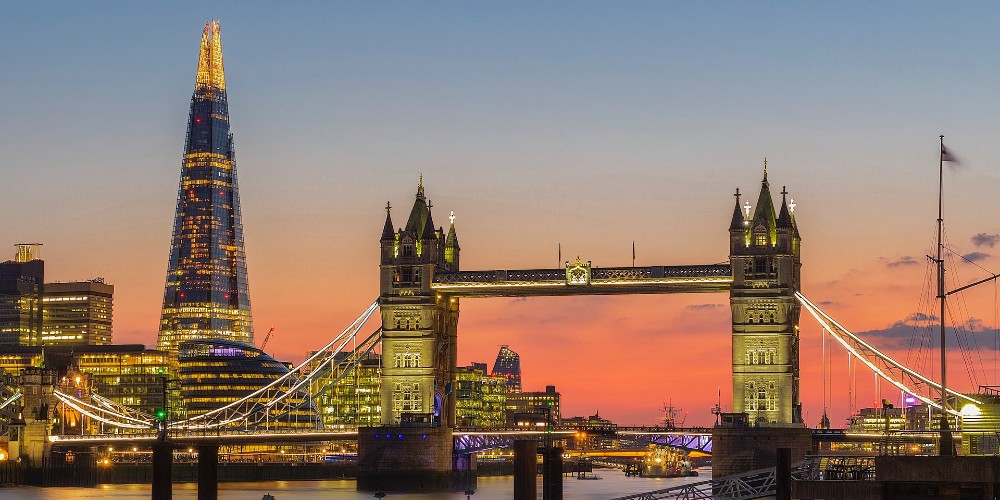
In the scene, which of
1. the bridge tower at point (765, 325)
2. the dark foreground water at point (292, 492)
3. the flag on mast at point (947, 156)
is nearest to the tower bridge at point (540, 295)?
the bridge tower at point (765, 325)

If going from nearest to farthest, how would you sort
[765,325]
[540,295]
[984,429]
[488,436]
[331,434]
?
[984,429]
[765,325]
[540,295]
[331,434]
[488,436]

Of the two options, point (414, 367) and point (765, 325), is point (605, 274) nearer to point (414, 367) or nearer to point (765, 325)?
point (765, 325)

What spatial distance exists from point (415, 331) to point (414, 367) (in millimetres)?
2611

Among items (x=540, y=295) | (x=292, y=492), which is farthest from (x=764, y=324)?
(x=292, y=492)

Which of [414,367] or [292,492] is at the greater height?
[414,367]

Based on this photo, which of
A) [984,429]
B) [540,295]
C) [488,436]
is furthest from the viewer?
[488,436]

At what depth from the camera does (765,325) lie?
12581cm

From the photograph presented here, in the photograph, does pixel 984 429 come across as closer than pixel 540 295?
Yes

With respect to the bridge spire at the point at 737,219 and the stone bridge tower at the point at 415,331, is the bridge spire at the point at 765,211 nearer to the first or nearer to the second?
the bridge spire at the point at 737,219

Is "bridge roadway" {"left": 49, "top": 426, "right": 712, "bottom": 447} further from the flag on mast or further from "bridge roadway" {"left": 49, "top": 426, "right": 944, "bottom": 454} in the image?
the flag on mast

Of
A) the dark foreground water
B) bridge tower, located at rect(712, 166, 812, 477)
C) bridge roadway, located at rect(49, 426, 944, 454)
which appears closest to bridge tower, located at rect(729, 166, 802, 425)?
bridge tower, located at rect(712, 166, 812, 477)

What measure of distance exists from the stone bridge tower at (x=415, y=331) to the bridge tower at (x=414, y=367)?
72 mm

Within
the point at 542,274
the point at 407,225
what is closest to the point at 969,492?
the point at 542,274

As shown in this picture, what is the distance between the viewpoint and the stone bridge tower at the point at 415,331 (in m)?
133
